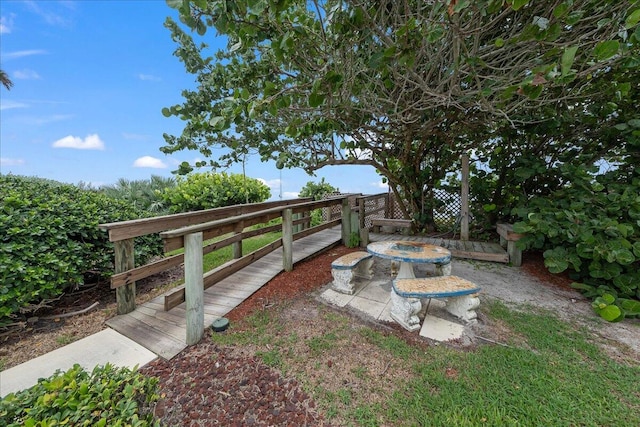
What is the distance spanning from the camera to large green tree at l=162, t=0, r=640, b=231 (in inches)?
69.0

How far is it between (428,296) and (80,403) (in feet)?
7.75

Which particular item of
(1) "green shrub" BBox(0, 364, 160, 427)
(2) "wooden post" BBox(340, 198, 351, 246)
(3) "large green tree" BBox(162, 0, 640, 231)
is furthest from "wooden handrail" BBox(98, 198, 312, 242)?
(2) "wooden post" BBox(340, 198, 351, 246)

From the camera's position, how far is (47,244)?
2637 mm

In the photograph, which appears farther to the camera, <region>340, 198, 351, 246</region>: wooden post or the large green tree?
<region>340, 198, 351, 246</region>: wooden post

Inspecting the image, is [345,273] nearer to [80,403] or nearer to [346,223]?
[346,223]

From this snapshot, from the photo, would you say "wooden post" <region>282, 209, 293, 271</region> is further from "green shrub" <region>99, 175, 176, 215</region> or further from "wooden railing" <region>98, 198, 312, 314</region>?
"green shrub" <region>99, 175, 176, 215</region>

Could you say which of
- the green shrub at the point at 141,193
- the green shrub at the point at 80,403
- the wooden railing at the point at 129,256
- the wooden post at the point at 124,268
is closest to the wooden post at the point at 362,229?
the wooden railing at the point at 129,256

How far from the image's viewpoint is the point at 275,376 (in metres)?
1.88

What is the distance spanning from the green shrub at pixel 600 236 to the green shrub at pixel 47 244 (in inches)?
218

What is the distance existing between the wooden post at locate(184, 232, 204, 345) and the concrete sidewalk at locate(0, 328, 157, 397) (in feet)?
1.12

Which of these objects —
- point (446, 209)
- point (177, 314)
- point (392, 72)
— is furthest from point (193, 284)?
point (446, 209)

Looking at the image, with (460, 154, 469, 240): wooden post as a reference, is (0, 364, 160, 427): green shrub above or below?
below

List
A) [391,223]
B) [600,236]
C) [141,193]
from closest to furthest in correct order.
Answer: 1. [600,236]
2. [391,223]
3. [141,193]

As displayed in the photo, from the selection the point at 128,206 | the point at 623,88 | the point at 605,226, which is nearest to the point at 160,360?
the point at 128,206
